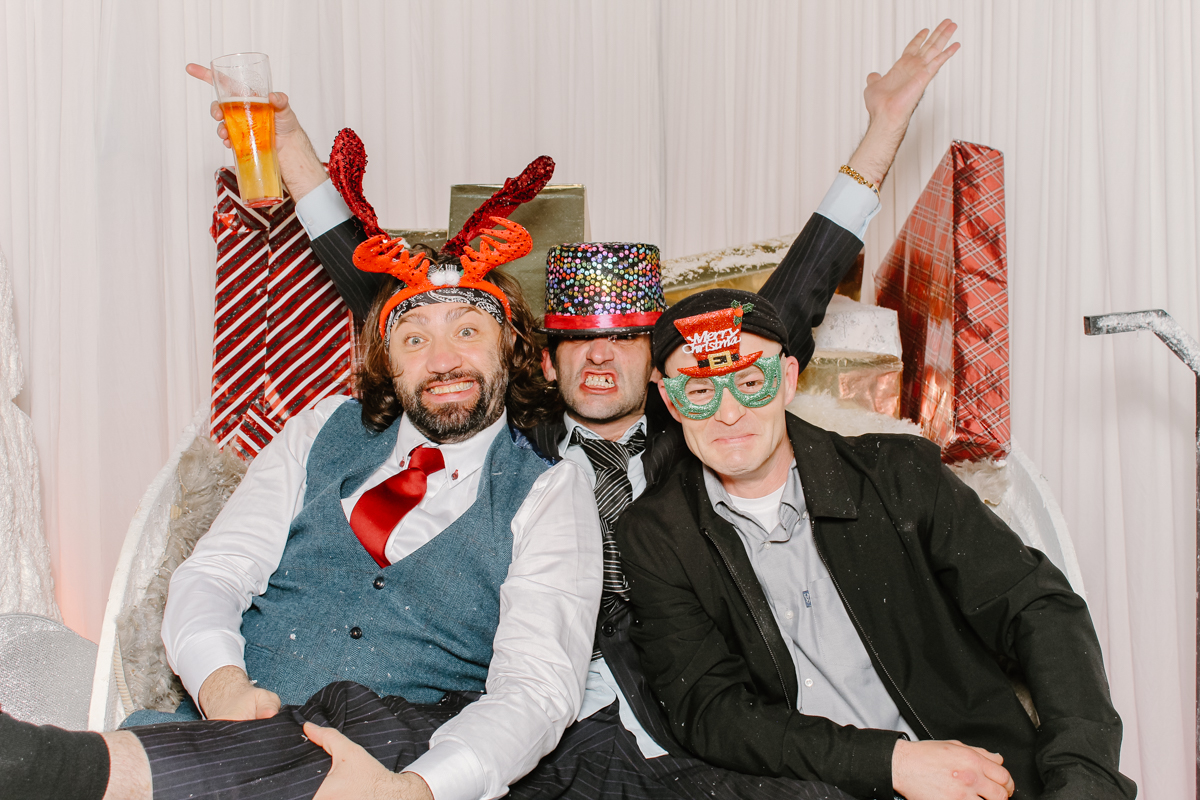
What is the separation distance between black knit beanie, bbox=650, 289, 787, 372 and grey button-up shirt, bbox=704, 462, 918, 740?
0.98 feet

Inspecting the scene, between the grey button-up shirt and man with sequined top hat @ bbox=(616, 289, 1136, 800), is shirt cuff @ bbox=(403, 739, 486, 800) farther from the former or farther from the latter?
the grey button-up shirt

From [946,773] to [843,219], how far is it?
132cm

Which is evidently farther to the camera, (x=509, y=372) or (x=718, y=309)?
(x=509, y=372)

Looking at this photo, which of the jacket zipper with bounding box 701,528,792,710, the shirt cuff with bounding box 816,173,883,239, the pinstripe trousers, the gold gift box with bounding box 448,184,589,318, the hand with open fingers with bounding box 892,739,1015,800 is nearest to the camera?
the pinstripe trousers

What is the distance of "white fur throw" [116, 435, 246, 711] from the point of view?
1.82 metres

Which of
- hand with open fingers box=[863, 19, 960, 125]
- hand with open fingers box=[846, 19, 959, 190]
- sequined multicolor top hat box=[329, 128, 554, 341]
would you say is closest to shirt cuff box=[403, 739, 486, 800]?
sequined multicolor top hat box=[329, 128, 554, 341]

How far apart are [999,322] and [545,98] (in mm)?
1673

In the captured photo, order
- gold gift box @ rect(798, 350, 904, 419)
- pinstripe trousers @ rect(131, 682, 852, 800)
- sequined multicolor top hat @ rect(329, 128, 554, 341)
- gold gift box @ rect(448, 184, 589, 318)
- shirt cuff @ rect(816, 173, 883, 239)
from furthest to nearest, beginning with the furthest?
gold gift box @ rect(448, 184, 589, 318) → gold gift box @ rect(798, 350, 904, 419) → shirt cuff @ rect(816, 173, 883, 239) → sequined multicolor top hat @ rect(329, 128, 554, 341) → pinstripe trousers @ rect(131, 682, 852, 800)

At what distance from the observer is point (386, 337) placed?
2.14m

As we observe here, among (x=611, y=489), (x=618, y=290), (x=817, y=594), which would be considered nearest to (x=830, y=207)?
(x=618, y=290)

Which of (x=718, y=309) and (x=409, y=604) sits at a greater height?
(x=718, y=309)

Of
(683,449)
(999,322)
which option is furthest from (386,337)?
(999,322)

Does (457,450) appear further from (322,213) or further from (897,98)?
(897,98)

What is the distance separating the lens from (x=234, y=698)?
160 centimetres
